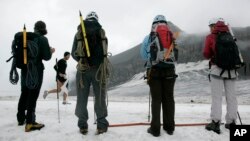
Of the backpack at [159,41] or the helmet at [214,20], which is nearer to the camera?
the backpack at [159,41]

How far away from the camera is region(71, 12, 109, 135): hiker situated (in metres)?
7.64

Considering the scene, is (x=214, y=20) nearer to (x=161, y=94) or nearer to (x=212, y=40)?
(x=212, y=40)

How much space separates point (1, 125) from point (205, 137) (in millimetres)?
4844

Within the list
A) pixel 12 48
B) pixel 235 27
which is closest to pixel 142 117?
pixel 12 48

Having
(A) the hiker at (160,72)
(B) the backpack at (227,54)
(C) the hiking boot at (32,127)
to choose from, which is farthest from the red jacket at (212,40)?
(C) the hiking boot at (32,127)

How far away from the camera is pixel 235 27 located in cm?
7694

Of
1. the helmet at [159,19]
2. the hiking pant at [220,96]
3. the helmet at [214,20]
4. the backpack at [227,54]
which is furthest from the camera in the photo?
the helmet at [214,20]

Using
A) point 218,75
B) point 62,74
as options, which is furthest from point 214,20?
point 62,74

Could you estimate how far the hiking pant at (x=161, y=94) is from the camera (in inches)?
306

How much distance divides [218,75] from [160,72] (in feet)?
4.77

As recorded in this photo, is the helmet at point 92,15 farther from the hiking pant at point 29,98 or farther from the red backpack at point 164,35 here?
the hiking pant at point 29,98

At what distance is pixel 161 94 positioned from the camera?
7.90 meters

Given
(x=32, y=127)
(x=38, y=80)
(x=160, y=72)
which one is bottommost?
(x=32, y=127)

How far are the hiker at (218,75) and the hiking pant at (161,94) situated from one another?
1.08m
